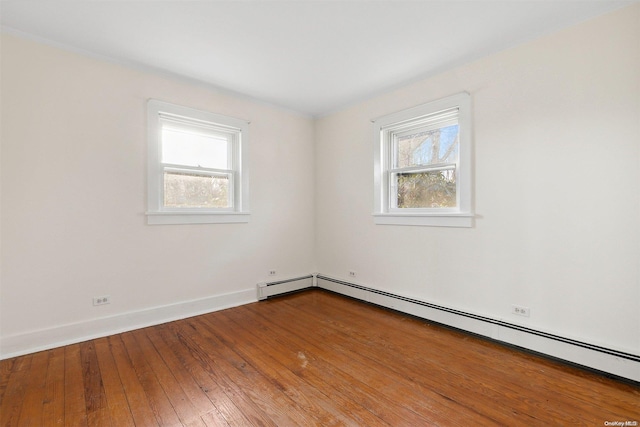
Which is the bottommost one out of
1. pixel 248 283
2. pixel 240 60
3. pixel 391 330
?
pixel 391 330

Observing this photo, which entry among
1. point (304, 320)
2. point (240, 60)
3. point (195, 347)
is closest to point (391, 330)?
point (304, 320)

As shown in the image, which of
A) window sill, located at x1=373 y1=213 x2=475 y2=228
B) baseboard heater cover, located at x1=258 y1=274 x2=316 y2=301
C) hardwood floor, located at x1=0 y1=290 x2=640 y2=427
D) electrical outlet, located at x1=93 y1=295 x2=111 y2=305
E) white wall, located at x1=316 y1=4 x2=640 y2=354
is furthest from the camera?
baseboard heater cover, located at x1=258 y1=274 x2=316 y2=301

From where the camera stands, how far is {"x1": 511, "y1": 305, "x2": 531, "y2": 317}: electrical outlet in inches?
99.0

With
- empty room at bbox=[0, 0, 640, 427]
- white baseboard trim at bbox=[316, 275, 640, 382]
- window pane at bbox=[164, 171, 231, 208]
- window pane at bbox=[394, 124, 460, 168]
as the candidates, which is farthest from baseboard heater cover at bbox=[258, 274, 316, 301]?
window pane at bbox=[394, 124, 460, 168]

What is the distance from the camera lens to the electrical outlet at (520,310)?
2.52 meters

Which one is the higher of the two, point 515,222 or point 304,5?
point 304,5

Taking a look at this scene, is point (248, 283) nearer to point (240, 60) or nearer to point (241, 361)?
point (241, 361)

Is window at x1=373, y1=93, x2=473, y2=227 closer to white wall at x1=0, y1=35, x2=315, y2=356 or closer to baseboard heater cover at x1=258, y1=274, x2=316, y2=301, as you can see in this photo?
baseboard heater cover at x1=258, y1=274, x2=316, y2=301

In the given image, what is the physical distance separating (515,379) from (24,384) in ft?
11.4

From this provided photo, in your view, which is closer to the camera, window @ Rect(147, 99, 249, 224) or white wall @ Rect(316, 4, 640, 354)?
white wall @ Rect(316, 4, 640, 354)

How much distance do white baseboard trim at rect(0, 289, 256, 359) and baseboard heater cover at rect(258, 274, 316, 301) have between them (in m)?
0.28

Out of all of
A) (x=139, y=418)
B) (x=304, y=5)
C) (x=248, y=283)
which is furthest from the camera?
(x=248, y=283)

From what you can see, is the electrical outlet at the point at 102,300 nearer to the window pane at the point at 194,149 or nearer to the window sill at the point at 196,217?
the window sill at the point at 196,217

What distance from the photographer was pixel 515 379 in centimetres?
205
